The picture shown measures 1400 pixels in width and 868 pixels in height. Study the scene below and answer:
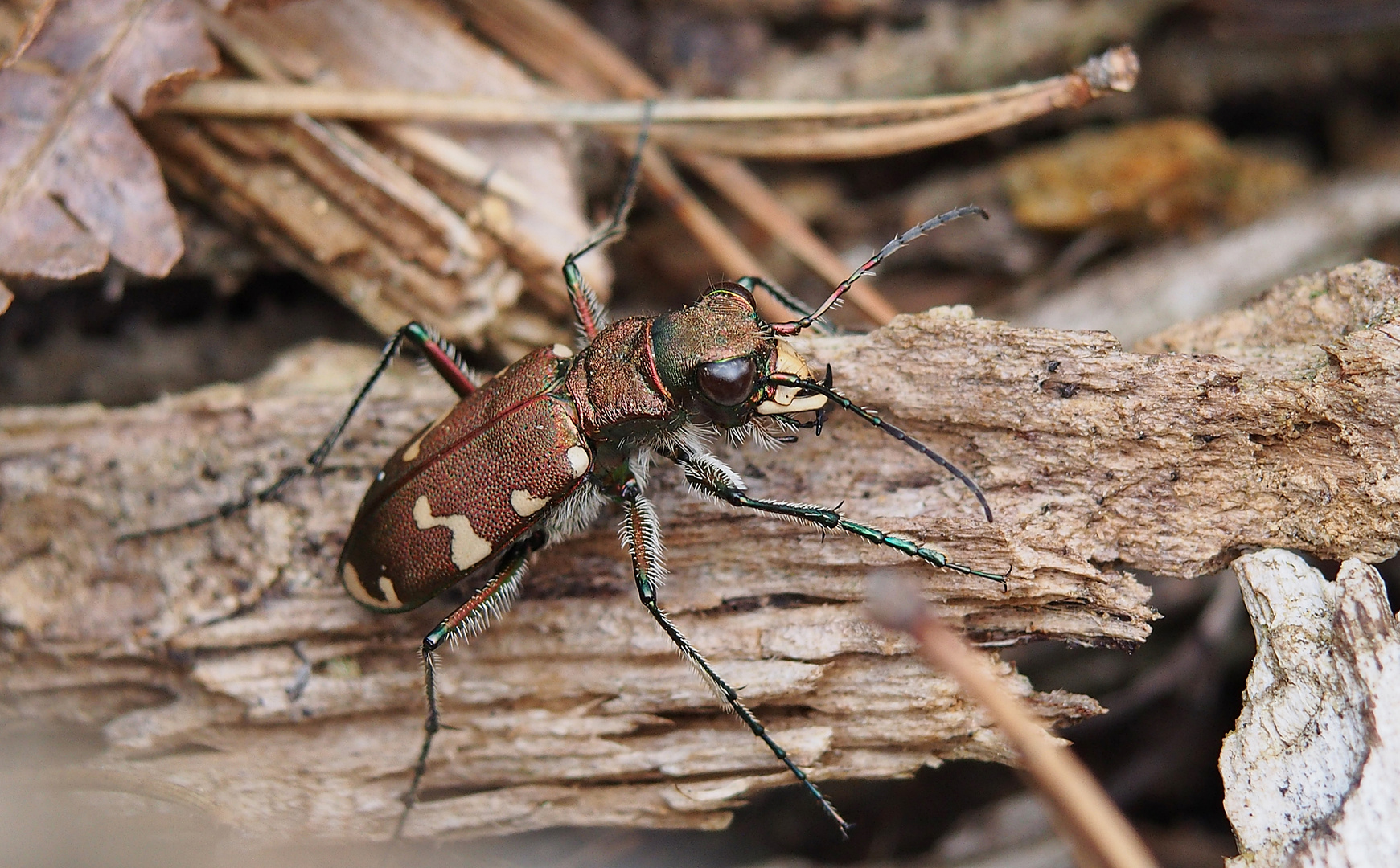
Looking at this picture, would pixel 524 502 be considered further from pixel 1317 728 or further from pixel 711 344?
pixel 1317 728

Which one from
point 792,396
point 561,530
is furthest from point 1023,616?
point 561,530

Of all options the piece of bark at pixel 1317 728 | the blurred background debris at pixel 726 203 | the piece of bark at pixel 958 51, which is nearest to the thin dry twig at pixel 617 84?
the blurred background debris at pixel 726 203

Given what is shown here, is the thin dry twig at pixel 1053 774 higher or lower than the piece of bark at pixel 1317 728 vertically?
lower

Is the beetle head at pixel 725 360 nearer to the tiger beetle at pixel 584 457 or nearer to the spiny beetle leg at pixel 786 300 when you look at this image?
the tiger beetle at pixel 584 457

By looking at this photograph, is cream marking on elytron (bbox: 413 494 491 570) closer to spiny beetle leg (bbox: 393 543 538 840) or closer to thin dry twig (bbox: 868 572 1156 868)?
spiny beetle leg (bbox: 393 543 538 840)

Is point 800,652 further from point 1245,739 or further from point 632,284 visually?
point 632,284

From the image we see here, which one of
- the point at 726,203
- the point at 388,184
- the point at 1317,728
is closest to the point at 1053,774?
the point at 1317,728

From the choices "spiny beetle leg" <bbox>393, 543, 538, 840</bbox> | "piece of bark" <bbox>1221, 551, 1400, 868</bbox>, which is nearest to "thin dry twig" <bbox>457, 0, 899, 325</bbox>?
"spiny beetle leg" <bbox>393, 543, 538, 840</bbox>

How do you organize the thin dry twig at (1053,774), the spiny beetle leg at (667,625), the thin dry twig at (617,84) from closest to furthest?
the thin dry twig at (1053,774), the spiny beetle leg at (667,625), the thin dry twig at (617,84)
